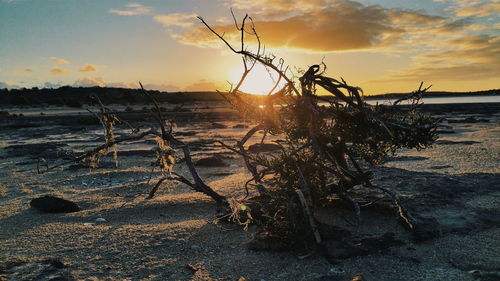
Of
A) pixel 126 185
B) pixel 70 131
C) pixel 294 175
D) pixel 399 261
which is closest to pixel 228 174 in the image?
pixel 126 185

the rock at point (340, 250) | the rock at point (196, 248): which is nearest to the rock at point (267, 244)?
the rock at point (340, 250)

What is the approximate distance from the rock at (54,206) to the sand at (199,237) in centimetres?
14

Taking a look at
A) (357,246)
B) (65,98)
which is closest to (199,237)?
(357,246)

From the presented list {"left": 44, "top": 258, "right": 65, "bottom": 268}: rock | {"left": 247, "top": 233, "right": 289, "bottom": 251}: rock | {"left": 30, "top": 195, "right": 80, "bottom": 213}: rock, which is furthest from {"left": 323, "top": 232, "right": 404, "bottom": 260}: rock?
{"left": 30, "top": 195, "right": 80, "bottom": 213}: rock

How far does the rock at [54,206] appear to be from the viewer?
6.50 metres

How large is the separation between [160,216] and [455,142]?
12311mm

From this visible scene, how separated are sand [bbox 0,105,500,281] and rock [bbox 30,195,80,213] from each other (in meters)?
0.14

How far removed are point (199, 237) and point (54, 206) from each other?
291cm

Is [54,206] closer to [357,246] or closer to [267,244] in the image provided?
[267,244]

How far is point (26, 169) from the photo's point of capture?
35.0ft

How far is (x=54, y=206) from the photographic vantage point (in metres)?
6.51

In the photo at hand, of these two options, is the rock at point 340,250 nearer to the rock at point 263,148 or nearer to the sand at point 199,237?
the sand at point 199,237

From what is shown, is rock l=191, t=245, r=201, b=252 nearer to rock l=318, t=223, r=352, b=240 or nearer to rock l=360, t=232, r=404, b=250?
rock l=318, t=223, r=352, b=240

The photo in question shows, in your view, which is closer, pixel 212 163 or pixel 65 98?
pixel 212 163
